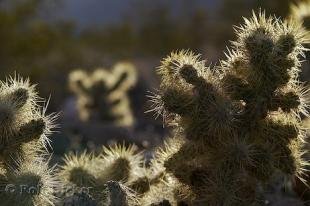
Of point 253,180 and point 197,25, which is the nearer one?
point 253,180

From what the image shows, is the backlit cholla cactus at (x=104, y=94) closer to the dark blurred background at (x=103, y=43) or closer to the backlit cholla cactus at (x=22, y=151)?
the dark blurred background at (x=103, y=43)

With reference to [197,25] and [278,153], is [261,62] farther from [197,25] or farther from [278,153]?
[197,25]

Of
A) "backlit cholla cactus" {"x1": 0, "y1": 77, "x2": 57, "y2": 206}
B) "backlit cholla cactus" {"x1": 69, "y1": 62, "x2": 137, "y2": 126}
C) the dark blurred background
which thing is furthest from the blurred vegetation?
"backlit cholla cactus" {"x1": 0, "y1": 77, "x2": 57, "y2": 206}

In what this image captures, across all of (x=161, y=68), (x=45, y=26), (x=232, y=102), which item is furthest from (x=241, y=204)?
(x=45, y=26)

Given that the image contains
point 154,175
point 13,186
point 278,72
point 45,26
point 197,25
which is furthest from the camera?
point 197,25

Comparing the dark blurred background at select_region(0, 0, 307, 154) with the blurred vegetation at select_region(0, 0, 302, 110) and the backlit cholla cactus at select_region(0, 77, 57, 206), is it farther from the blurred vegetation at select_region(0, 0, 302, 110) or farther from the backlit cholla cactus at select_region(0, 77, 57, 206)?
the backlit cholla cactus at select_region(0, 77, 57, 206)

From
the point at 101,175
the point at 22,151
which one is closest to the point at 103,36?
the point at 101,175

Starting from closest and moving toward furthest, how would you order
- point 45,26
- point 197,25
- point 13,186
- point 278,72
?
point 13,186 → point 278,72 → point 45,26 → point 197,25

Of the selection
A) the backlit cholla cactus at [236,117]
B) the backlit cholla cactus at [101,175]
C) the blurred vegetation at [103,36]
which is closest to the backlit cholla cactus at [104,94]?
the blurred vegetation at [103,36]
